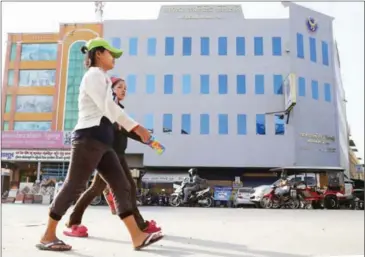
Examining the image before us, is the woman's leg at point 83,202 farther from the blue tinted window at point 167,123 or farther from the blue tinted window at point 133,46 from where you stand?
the blue tinted window at point 133,46

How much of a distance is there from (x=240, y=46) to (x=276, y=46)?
8.32ft

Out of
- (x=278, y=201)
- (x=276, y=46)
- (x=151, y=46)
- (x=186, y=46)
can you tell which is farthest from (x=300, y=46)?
(x=278, y=201)

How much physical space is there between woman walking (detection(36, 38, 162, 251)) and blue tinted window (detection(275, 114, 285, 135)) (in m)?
25.5

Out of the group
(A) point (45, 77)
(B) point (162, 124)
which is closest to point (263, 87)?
(B) point (162, 124)

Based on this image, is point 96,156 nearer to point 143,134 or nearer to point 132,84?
point 143,134

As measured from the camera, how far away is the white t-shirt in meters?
3.17

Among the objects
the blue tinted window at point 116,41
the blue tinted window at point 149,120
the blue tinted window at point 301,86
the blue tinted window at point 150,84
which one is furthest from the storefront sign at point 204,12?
the blue tinted window at point 149,120

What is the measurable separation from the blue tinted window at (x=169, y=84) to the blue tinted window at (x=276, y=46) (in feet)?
24.6

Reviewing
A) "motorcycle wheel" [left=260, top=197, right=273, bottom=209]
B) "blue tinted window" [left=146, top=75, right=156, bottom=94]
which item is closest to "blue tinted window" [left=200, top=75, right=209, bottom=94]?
"blue tinted window" [left=146, top=75, right=156, bottom=94]

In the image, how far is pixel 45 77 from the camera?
104 feet

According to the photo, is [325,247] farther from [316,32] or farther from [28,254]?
[316,32]

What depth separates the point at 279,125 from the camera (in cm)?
2789

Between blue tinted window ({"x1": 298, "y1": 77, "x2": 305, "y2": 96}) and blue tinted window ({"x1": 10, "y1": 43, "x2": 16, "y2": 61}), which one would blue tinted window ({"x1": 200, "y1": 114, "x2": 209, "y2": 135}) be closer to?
blue tinted window ({"x1": 298, "y1": 77, "x2": 305, "y2": 96})

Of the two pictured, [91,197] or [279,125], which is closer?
[91,197]
